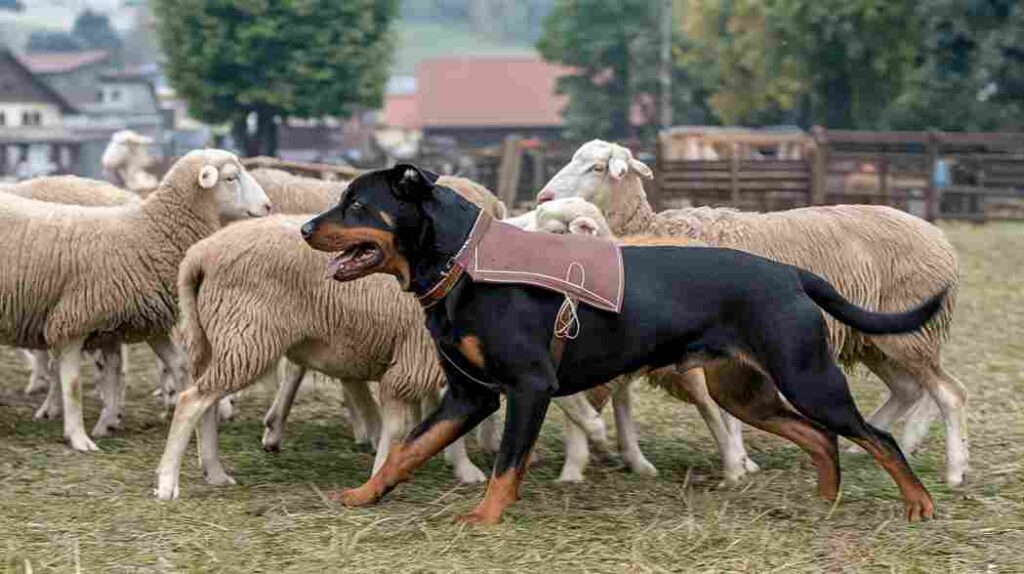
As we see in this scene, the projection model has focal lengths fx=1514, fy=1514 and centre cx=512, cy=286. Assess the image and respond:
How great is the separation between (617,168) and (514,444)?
2723 mm

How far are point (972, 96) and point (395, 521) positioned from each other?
108 ft

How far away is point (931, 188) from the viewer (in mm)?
23875

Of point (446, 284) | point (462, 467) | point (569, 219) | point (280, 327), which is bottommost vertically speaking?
point (462, 467)

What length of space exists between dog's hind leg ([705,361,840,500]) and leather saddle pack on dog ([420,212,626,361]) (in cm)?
65

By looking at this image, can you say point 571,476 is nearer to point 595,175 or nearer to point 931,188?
point 595,175

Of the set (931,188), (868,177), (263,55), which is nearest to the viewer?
(931,188)

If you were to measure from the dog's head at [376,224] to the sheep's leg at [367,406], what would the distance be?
5.88 feet

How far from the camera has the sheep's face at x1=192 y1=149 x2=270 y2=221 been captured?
7910mm

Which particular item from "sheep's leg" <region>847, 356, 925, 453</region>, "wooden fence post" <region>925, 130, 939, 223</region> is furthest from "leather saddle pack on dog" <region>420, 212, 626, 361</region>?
"wooden fence post" <region>925, 130, 939, 223</region>

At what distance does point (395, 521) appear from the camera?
18.9 feet

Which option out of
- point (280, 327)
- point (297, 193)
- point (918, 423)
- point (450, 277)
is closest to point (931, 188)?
point (297, 193)

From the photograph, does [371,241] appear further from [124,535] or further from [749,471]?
[749,471]

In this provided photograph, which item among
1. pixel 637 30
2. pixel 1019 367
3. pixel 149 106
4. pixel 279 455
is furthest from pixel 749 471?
pixel 149 106

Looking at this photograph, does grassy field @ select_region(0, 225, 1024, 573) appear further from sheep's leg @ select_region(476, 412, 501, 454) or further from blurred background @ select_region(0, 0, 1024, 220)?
blurred background @ select_region(0, 0, 1024, 220)
